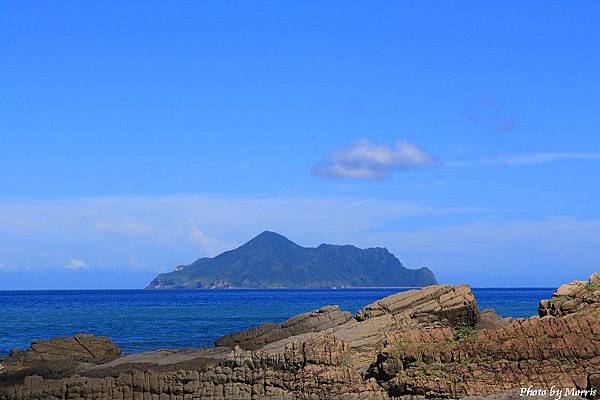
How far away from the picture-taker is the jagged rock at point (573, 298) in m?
41.2

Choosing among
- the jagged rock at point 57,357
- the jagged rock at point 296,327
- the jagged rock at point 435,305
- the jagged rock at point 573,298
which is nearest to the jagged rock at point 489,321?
the jagged rock at point 435,305

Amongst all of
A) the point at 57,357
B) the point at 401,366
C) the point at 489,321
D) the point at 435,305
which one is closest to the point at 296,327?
the point at 435,305

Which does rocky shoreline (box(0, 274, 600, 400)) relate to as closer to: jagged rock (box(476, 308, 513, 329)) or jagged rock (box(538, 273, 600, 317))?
jagged rock (box(538, 273, 600, 317))

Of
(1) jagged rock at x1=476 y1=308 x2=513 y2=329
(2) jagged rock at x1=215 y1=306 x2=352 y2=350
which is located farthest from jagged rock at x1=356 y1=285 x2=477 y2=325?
(2) jagged rock at x1=215 y1=306 x2=352 y2=350

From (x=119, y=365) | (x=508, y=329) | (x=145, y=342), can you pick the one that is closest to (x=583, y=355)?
(x=508, y=329)

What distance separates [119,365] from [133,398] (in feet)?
27.5

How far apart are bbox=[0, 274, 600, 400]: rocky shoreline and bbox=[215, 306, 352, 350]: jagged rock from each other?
5661 millimetres

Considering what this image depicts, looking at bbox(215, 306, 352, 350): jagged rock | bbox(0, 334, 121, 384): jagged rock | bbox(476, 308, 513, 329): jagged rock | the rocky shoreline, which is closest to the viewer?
the rocky shoreline

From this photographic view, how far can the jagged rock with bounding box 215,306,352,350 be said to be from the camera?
50.6 meters

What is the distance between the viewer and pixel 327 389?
33406 mm

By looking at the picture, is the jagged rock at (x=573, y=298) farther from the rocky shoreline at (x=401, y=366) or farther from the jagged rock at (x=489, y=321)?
the jagged rock at (x=489, y=321)

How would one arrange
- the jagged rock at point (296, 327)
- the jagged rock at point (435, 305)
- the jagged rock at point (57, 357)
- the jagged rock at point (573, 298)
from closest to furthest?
the jagged rock at point (573, 298), the jagged rock at point (435, 305), the jagged rock at point (57, 357), the jagged rock at point (296, 327)

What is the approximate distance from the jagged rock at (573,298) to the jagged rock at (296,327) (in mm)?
12247

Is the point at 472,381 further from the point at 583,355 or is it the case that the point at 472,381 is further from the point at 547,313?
the point at 547,313
